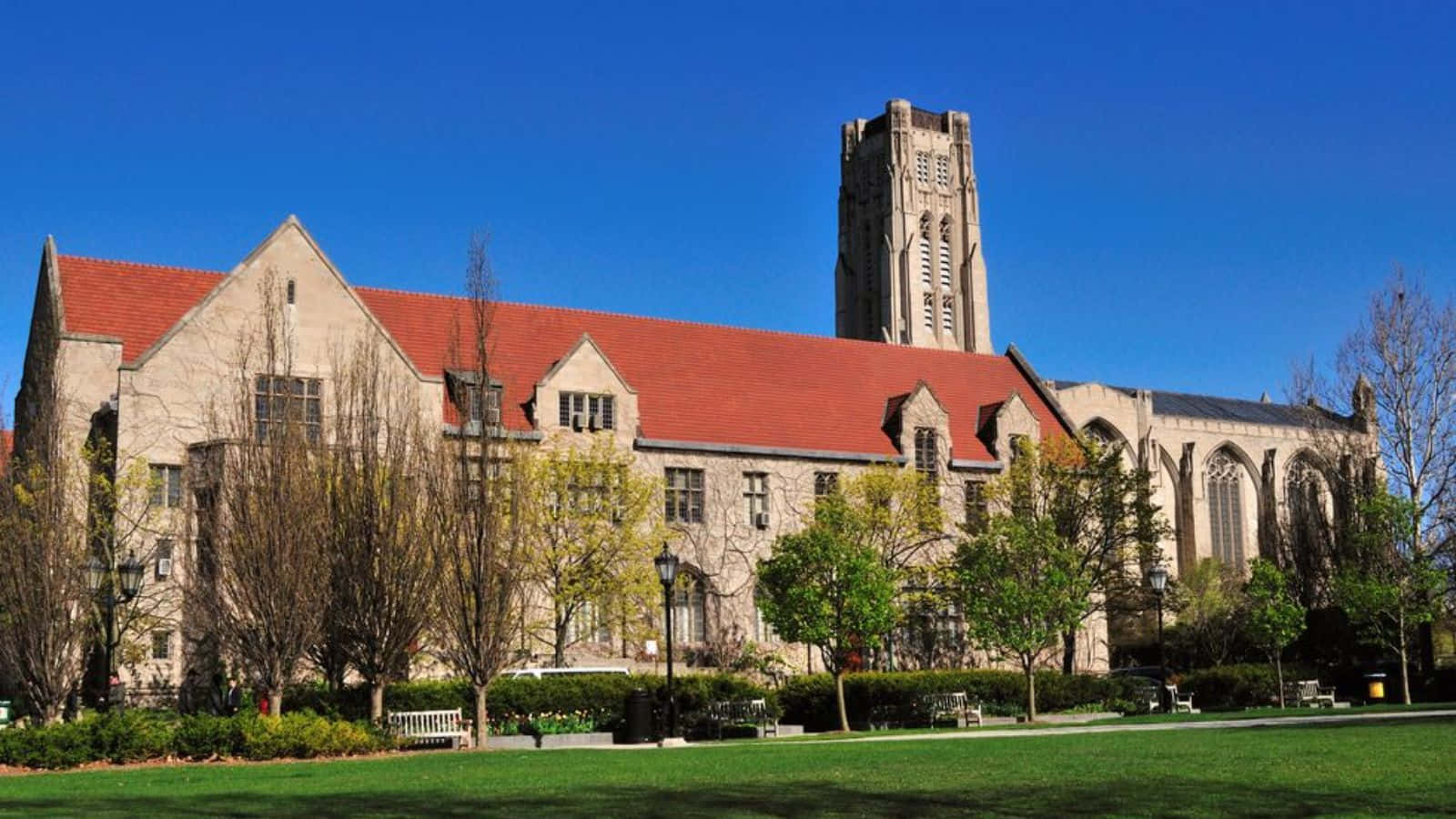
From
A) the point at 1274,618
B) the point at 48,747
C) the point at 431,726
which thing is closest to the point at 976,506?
the point at 1274,618

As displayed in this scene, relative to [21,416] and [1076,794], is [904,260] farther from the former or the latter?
[1076,794]

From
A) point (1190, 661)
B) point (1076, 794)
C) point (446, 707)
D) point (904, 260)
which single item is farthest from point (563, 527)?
point (904, 260)

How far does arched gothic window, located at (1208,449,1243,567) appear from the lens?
8494 cm

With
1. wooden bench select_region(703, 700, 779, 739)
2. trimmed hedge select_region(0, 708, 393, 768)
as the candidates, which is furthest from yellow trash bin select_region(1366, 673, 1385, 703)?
trimmed hedge select_region(0, 708, 393, 768)

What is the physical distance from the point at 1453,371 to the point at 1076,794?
1787 inches

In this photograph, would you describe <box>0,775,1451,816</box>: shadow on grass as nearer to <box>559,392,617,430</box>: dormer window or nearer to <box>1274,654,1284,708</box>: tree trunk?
<box>1274,654,1284,708</box>: tree trunk

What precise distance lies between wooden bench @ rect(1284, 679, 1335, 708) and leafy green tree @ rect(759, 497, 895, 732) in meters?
12.2

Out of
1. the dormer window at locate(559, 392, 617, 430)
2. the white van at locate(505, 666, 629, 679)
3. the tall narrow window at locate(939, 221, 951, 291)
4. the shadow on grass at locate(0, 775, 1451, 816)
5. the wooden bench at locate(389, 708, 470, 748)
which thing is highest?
the tall narrow window at locate(939, 221, 951, 291)

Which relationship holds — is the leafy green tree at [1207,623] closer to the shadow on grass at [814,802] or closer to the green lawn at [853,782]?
the green lawn at [853,782]

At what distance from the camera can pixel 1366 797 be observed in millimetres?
15086

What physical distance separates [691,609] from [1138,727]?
18432mm

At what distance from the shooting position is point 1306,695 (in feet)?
141

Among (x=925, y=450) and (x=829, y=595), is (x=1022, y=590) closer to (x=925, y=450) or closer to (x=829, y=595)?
(x=829, y=595)

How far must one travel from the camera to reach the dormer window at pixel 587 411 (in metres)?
46.1
